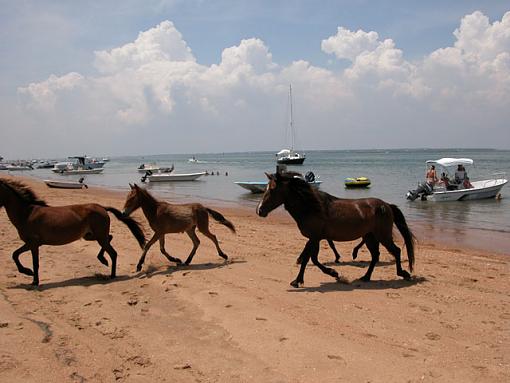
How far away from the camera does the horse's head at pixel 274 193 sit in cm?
779

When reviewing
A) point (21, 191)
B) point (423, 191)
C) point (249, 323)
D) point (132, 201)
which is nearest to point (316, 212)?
point (249, 323)

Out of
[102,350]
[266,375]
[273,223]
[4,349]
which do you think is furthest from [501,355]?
[273,223]

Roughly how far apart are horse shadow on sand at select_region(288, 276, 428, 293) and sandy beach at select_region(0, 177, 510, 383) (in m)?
0.04

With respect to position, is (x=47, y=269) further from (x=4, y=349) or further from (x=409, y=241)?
(x=409, y=241)

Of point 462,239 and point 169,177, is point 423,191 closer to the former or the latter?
point 462,239

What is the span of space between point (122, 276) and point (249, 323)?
12.5ft

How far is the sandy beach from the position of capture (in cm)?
446

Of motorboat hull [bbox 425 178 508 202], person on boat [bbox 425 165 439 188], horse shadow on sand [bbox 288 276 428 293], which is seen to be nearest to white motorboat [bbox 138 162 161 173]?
person on boat [bbox 425 165 439 188]

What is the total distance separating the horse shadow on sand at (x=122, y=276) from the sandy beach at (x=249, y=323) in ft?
0.11

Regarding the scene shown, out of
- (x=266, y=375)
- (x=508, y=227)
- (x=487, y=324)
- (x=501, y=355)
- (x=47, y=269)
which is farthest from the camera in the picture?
(x=508, y=227)

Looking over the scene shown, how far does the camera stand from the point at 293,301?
21.9 feet

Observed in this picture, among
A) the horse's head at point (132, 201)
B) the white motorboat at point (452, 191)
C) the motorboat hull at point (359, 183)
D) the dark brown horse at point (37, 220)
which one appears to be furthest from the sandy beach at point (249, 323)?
the motorboat hull at point (359, 183)

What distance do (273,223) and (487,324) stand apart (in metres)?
12.8

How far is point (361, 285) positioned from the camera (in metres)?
7.80
